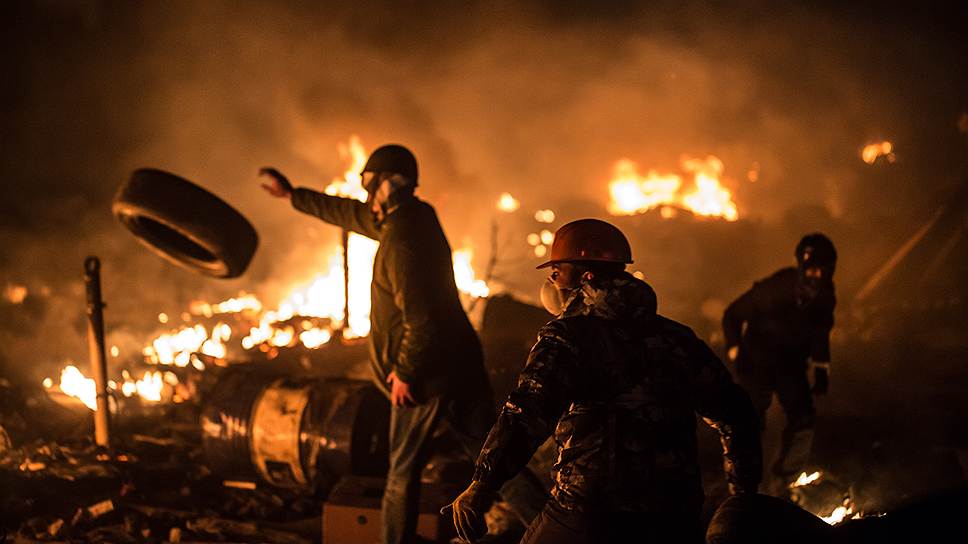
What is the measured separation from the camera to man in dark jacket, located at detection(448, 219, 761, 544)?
7.52ft

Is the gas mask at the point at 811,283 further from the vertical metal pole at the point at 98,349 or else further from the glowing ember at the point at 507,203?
the glowing ember at the point at 507,203

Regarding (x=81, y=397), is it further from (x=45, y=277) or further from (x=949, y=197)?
(x=949, y=197)

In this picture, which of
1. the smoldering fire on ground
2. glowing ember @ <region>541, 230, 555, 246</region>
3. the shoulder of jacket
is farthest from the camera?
glowing ember @ <region>541, 230, 555, 246</region>

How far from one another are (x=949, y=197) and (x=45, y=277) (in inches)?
620

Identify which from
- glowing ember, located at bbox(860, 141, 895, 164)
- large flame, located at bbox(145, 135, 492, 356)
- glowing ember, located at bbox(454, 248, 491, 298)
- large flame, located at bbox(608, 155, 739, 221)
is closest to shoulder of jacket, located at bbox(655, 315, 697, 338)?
large flame, located at bbox(145, 135, 492, 356)

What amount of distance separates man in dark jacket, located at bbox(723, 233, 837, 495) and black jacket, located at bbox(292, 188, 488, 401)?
2.49 m

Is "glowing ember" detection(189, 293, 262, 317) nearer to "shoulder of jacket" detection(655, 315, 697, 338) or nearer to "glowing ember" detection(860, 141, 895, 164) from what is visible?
"shoulder of jacket" detection(655, 315, 697, 338)

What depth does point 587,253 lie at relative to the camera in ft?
8.70

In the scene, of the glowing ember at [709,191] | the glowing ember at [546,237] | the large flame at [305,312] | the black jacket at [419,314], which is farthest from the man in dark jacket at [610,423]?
the glowing ember at [709,191]

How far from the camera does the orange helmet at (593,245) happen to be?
8.68 ft

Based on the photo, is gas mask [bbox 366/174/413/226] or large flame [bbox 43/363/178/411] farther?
large flame [bbox 43/363/178/411]

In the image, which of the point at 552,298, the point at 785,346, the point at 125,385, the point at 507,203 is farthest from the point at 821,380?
the point at 507,203

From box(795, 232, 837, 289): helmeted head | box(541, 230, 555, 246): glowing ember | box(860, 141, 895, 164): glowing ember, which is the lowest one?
box(795, 232, 837, 289): helmeted head

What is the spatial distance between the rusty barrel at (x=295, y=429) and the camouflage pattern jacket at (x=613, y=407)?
3.35 meters
